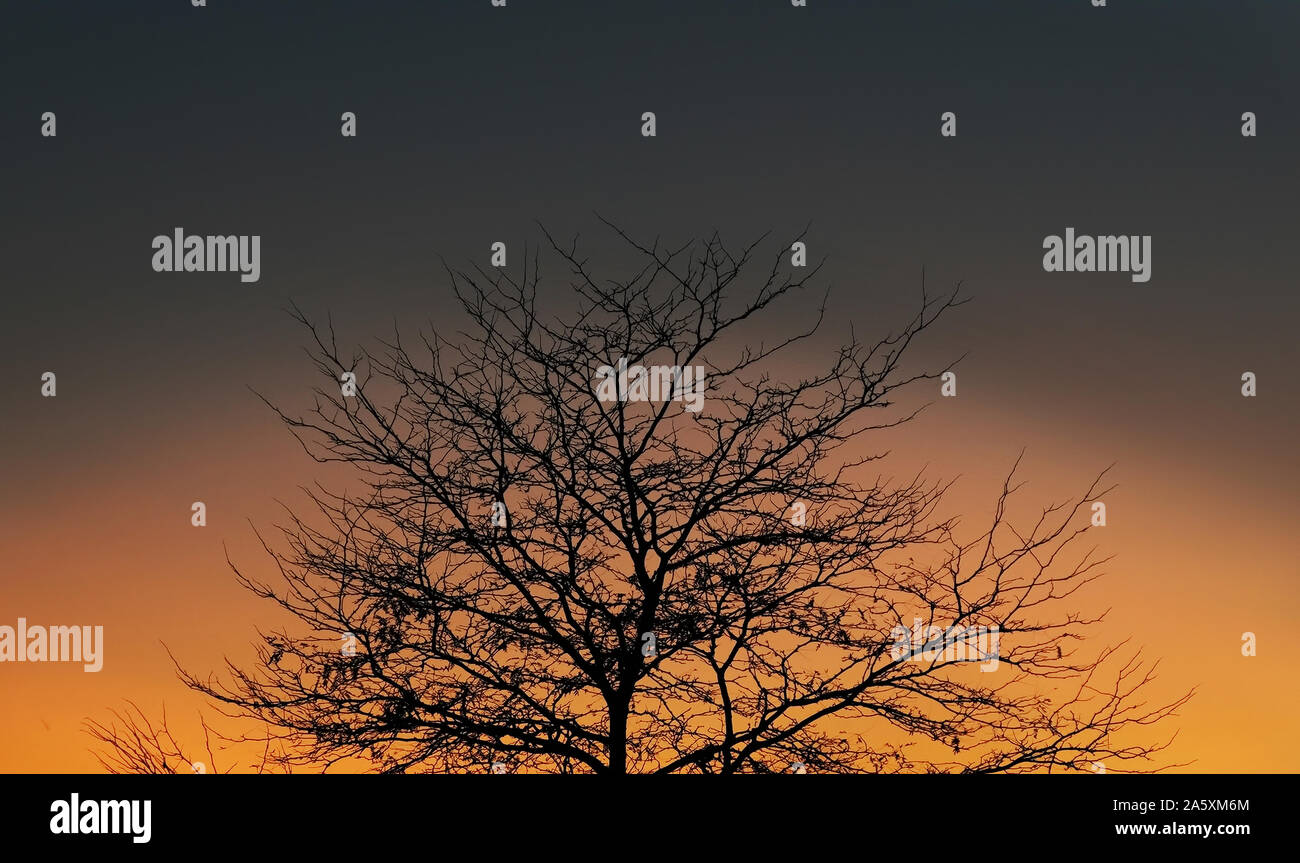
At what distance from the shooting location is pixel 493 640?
28.5 ft

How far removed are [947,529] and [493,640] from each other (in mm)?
3401
